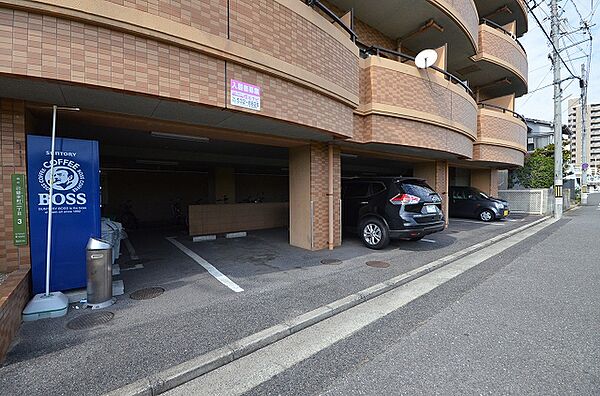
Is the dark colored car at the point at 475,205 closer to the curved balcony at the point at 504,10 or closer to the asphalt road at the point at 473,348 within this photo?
the asphalt road at the point at 473,348

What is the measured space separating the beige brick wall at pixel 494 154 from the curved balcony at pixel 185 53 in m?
9.38

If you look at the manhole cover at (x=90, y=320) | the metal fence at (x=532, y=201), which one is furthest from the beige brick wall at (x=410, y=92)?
the metal fence at (x=532, y=201)

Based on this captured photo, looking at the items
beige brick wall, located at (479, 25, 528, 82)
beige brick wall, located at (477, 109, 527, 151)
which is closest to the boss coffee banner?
beige brick wall, located at (477, 109, 527, 151)

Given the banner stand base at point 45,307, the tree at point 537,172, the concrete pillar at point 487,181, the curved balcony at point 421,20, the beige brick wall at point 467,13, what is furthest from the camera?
the tree at point 537,172

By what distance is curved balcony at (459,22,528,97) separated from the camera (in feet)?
37.0

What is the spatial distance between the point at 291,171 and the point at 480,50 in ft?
33.1

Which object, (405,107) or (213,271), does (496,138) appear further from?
(213,271)

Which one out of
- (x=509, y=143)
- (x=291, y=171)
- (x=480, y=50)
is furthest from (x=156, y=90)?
(x=509, y=143)

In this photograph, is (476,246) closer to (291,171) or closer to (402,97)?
(402,97)

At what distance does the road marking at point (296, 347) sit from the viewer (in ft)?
7.53

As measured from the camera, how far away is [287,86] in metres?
4.74

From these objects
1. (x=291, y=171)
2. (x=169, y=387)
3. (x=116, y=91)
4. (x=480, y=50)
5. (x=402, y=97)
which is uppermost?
(x=480, y=50)

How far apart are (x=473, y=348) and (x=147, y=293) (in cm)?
436

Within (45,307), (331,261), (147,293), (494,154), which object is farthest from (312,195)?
(494,154)
